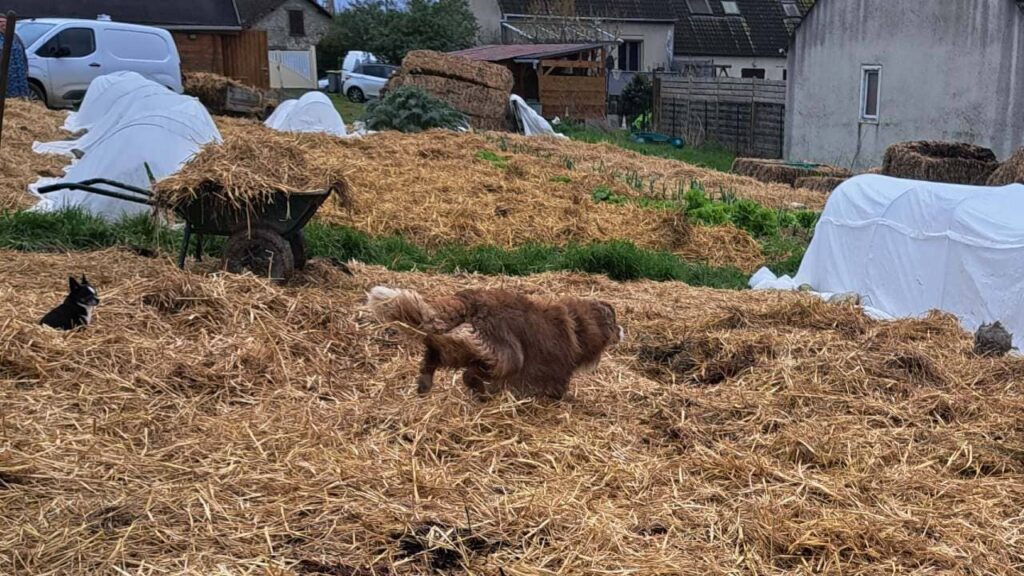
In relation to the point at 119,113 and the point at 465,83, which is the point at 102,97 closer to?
the point at 119,113

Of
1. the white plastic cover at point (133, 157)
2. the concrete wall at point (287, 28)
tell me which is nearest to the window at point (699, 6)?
the concrete wall at point (287, 28)

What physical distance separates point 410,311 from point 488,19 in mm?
44653

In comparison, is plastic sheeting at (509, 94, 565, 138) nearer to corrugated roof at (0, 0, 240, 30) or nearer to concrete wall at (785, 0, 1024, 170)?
concrete wall at (785, 0, 1024, 170)

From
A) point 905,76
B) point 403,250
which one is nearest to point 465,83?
point 905,76

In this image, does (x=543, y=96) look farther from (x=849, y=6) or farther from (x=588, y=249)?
(x=588, y=249)

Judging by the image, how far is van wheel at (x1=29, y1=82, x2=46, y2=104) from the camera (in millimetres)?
22487

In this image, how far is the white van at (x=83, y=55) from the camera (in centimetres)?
2281

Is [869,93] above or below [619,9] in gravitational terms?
below

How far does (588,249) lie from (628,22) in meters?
36.2

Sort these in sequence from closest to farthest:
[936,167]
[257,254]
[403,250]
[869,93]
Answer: [257,254] < [403,250] < [936,167] < [869,93]

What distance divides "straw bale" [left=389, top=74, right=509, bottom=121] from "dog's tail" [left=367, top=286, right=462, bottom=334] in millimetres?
20773

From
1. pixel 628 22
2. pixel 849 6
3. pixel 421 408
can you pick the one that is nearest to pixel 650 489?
pixel 421 408

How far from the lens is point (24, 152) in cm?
1435

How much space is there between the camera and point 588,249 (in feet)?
35.8
